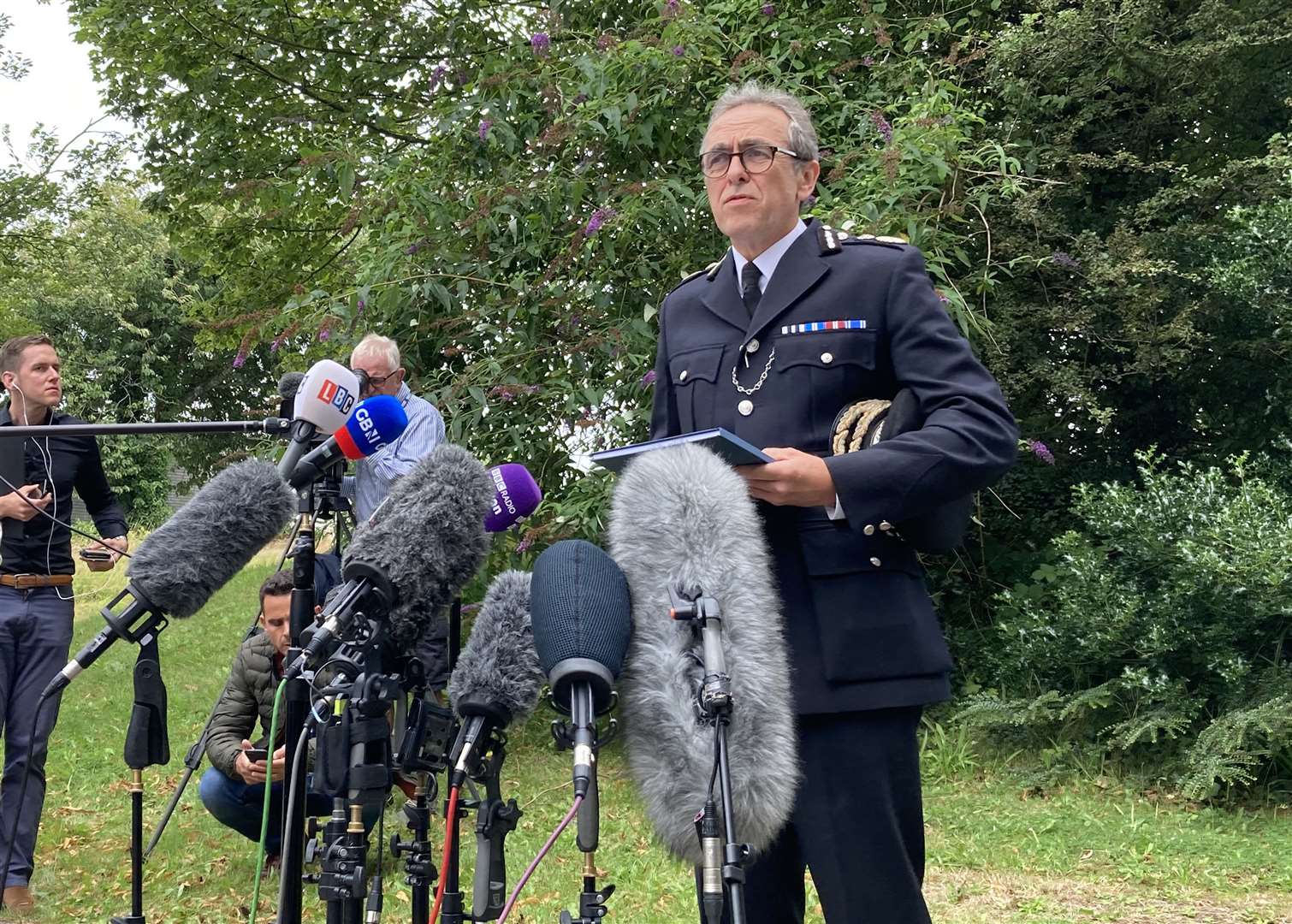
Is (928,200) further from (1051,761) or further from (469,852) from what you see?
(469,852)

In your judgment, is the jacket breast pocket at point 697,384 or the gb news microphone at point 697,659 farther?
the jacket breast pocket at point 697,384

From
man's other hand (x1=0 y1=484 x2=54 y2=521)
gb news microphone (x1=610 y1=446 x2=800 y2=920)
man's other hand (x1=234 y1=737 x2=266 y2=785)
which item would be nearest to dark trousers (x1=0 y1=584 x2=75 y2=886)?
man's other hand (x1=0 y1=484 x2=54 y2=521)

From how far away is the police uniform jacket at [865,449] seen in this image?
2.17 meters

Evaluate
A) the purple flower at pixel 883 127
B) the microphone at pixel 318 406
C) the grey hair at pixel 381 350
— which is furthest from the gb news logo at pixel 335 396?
the purple flower at pixel 883 127

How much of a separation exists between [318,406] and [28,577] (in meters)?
3.43

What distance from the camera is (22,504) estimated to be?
546 centimetres

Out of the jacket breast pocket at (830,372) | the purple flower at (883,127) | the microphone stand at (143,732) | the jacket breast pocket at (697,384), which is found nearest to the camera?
the jacket breast pocket at (830,372)

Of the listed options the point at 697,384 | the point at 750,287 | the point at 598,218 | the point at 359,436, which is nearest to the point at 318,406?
the point at 359,436

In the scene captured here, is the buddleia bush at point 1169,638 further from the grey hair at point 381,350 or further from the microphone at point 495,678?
the microphone at point 495,678

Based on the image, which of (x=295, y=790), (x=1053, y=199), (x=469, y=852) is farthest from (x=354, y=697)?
(x=1053, y=199)

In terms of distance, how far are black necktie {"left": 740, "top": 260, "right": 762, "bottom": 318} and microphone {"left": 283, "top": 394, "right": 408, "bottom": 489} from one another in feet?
2.53

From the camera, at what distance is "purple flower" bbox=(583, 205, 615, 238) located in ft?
21.7

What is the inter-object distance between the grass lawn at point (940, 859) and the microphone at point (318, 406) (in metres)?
1.89

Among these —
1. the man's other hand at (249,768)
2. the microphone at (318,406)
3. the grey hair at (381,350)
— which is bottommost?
the man's other hand at (249,768)
